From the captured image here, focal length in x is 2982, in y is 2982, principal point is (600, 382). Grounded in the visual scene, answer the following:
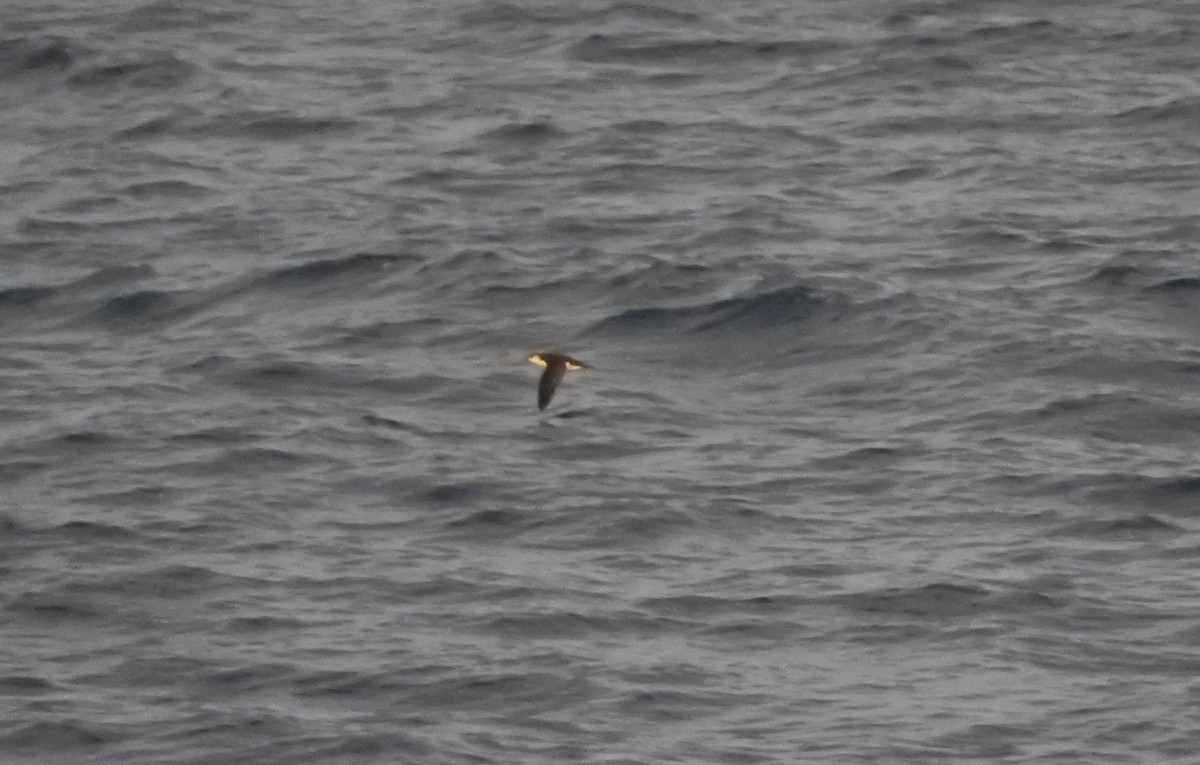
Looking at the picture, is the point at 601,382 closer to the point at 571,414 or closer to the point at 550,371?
the point at 571,414

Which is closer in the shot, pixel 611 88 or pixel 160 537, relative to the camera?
pixel 160 537

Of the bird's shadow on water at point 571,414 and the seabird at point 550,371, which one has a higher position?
the seabird at point 550,371

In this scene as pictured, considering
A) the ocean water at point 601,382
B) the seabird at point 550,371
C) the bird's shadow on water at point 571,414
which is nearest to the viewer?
the ocean water at point 601,382

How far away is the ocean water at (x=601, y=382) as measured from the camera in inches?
623

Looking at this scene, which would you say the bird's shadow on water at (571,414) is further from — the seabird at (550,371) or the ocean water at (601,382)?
the seabird at (550,371)

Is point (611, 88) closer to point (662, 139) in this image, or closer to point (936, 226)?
point (662, 139)

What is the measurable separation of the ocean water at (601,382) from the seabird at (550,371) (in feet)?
1.18

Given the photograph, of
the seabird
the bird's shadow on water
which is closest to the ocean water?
the bird's shadow on water

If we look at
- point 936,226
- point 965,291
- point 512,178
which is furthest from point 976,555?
point 512,178

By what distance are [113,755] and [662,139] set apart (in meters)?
11.5

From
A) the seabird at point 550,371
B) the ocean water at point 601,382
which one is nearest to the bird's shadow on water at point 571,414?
the ocean water at point 601,382

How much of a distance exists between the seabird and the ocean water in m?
0.36

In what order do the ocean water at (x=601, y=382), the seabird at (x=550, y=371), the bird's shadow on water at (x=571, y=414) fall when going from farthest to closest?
the bird's shadow on water at (x=571, y=414) → the seabird at (x=550, y=371) → the ocean water at (x=601, y=382)

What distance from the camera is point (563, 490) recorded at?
1869 cm
